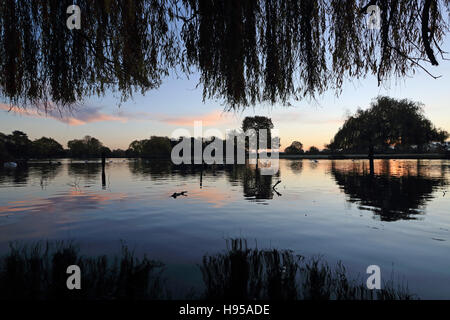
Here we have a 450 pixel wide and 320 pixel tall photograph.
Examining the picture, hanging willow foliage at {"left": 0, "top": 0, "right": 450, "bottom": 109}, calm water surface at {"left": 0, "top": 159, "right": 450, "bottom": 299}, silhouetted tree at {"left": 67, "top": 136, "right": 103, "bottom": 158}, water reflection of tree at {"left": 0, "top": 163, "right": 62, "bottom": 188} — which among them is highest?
silhouetted tree at {"left": 67, "top": 136, "right": 103, "bottom": 158}

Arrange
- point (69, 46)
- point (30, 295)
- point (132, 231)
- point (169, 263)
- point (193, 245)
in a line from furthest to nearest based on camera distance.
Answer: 1. point (132, 231)
2. point (193, 245)
3. point (169, 263)
4. point (30, 295)
5. point (69, 46)

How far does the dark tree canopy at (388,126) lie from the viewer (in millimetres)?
68188

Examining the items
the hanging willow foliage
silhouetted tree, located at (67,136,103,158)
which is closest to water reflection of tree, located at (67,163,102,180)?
the hanging willow foliage

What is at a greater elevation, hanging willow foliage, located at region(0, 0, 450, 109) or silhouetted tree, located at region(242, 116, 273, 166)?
silhouetted tree, located at region(242, 116, 273, 166)

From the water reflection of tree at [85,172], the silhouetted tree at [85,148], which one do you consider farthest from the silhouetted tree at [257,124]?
the silhouetted tree at [85,148]

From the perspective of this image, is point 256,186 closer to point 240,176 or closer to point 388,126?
point 240,176

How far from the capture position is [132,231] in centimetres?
874

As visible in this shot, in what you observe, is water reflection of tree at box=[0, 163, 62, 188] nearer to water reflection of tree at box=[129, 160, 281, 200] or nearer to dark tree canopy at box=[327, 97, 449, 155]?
water reflection of tree at box=[129, 160, 281, 200]

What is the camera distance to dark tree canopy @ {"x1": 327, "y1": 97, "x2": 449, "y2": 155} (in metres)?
68.2

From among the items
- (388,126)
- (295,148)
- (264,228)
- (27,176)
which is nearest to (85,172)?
(27,176)

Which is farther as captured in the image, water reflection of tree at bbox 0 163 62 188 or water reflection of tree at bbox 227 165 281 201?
water reflection of tree at bbox 0 163 62 188

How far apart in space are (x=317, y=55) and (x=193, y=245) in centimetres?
587
